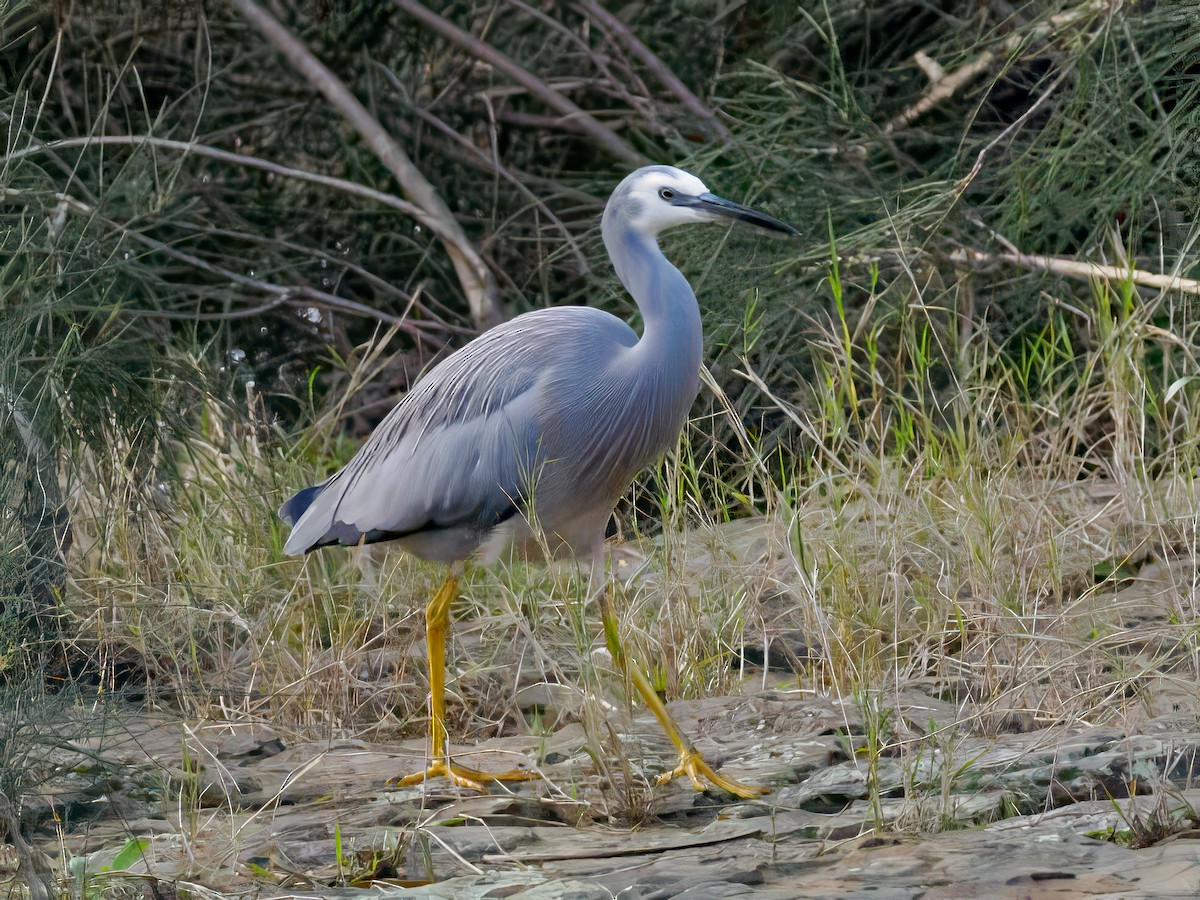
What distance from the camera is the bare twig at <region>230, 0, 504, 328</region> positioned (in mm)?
6980

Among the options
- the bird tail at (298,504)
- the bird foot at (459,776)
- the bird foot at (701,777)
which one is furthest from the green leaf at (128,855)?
the bird tail at (298,504)

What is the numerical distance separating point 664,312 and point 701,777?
1.27m

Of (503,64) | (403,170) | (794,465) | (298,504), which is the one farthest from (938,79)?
(298,504)

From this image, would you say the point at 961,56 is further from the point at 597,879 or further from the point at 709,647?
the point at 597,879

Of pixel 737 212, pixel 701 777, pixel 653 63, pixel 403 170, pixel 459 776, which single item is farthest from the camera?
pixel 653 63

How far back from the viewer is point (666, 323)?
4.20 m

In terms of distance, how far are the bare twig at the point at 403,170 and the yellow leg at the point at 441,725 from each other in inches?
109

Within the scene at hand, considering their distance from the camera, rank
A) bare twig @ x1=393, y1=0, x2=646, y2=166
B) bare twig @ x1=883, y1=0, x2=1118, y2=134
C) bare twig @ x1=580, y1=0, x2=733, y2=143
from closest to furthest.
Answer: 1. bare twig @ x1=883, y1=0, x2=1118, y2=134
2. bare twig @ x1=580, y1=0, x2=733, y2=143
3. bare twig @ x1=393, y1=0, x2=646, y2=166

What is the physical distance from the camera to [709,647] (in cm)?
453

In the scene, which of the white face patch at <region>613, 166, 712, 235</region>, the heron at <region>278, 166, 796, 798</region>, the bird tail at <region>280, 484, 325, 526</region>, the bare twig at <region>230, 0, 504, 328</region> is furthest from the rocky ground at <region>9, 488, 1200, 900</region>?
the bare twig at <region>230, 0, 504, 328</region>

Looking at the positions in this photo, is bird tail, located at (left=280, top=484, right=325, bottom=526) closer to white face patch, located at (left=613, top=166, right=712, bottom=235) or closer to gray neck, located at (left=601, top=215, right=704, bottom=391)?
gray neck, located at (left=601, top=215, right=704, bottom=391)

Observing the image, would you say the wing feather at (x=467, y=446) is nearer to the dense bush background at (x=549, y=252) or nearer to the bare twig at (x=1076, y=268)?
the dense bush background at (x=549, y=252)

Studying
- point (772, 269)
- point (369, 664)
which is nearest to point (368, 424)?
point (772, 269)

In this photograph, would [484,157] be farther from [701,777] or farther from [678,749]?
[701,777]
